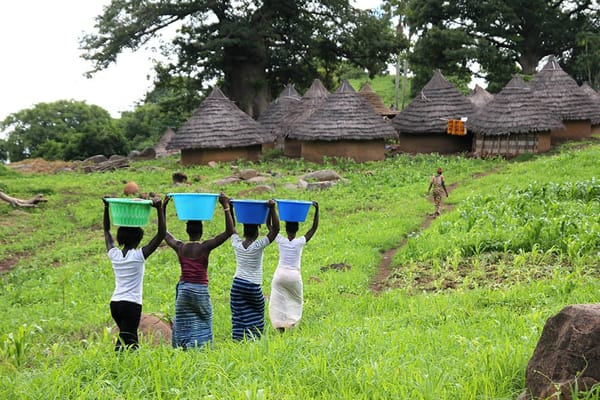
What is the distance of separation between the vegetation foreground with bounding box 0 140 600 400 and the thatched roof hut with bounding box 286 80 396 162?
4.41 metres

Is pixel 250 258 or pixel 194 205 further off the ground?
pixel 194 205

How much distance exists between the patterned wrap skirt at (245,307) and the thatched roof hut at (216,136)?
18324 mm

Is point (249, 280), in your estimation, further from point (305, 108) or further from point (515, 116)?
point (305, 108)

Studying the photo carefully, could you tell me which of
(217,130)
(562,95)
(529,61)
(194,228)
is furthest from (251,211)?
(529,61)

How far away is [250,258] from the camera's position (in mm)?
5664

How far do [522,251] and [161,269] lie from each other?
5569mm

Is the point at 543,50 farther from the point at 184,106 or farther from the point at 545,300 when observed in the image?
the point at 545,300

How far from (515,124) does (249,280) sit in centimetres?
1779

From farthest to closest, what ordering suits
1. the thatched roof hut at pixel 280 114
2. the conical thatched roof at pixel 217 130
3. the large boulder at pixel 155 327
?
the thatched roof hut at pixel 280 114
the conical thatched roof at pixel 217 130
the large boulder at pixel 155 327

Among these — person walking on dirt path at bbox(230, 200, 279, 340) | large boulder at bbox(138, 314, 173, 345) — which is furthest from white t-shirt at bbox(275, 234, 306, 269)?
large boulder at bbox(138, 314, 173, 345)

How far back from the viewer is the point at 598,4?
36.9m

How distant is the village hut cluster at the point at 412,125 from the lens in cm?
2184

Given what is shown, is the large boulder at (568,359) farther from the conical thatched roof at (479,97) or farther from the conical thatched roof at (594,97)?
the conical thatched roof at (479,97)

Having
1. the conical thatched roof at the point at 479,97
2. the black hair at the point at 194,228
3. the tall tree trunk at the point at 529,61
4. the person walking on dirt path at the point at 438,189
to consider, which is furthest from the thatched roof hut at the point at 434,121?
the black hair at the point at 194,228
